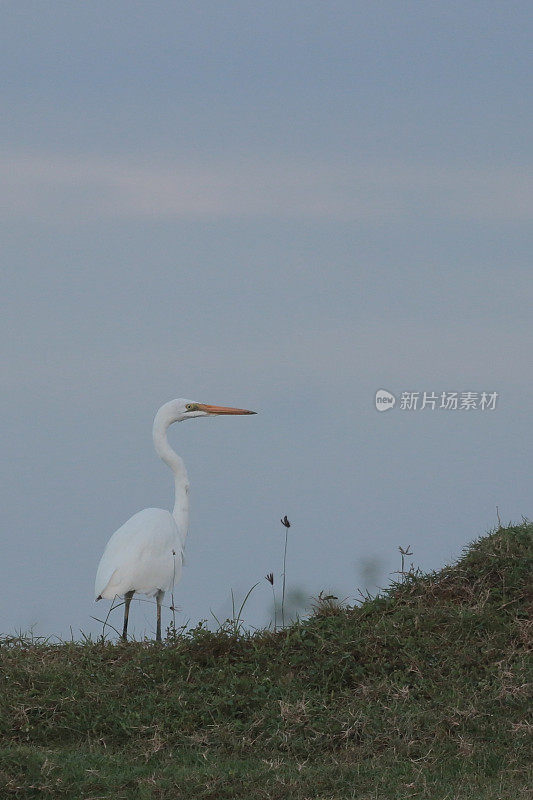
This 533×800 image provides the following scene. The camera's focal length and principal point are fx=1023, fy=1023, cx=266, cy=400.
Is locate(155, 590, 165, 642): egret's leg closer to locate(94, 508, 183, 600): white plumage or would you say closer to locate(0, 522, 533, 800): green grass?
locate(94, 508, 183, 600): white plumage

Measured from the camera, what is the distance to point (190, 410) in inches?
426

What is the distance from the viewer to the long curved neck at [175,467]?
34.6ft

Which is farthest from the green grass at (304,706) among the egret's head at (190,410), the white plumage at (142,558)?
the egret's head at (190,410)

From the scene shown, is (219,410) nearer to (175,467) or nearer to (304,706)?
(175,467)

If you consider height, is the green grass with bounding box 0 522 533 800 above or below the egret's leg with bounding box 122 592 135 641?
below

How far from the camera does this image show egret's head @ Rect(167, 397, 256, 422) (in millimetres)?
10664

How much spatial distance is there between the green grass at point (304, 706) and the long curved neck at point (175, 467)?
2008mm

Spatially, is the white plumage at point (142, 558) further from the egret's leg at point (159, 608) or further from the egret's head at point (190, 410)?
the egret's head at point (190, 410)

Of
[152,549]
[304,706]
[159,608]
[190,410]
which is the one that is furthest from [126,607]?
[304,706]

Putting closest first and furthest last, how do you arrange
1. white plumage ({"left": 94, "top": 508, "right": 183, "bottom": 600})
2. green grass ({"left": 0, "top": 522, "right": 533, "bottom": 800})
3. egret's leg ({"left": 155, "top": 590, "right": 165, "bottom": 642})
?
green grass ({"left": 0, "top": 522, "right": 533, "bottom": 800}) → egret's leg ({"left": 155, "top": 590, "right": 165, "bottom": 642}) → white plumage ({"left": 94, "top": 508, "right": 183, "bottom": 600})

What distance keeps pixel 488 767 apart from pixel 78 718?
9.81 feet

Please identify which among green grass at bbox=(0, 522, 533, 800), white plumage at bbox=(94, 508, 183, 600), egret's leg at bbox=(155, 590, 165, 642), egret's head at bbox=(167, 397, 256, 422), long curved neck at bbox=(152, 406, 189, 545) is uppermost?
egret's head at bbox=(167, 397, 256, 422)

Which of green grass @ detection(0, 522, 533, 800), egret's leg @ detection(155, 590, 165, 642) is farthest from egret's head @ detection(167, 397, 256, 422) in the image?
green grass @ detection(0, 522, 533, 800)

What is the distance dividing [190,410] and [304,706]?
4120 mm
